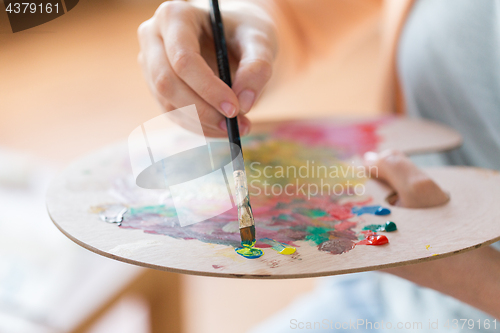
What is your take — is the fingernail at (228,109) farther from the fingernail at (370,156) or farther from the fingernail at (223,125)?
the fingernail at (370,156)

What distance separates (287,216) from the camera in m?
0.29

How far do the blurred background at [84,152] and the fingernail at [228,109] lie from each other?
0.09 meters

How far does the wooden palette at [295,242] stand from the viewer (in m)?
0.21

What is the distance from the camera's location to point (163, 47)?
0.31 meters

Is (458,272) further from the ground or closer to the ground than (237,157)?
closer to the ground

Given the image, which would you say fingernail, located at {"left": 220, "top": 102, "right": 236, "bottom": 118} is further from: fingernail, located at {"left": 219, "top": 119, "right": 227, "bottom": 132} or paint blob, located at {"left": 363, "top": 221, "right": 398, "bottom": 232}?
paint blob, located at {"left": 363, "top": 221, "right": 398, "bottom": 232}

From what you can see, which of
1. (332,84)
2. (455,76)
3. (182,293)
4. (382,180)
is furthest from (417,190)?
(332,84)

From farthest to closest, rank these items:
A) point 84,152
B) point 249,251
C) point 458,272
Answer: point 84,152 → point 458,272 → point 249,251

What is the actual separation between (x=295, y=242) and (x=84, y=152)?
0.37 metres

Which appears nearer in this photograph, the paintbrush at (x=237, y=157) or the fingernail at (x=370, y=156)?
the paintbrush at (x=237, y=157)

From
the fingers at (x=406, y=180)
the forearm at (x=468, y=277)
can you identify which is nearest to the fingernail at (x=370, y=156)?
the fingers at (x=406, y=180)

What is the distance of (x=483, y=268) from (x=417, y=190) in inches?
4.0

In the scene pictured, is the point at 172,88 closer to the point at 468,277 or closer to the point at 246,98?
the point at 246,98

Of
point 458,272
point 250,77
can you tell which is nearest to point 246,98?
point 250,77
